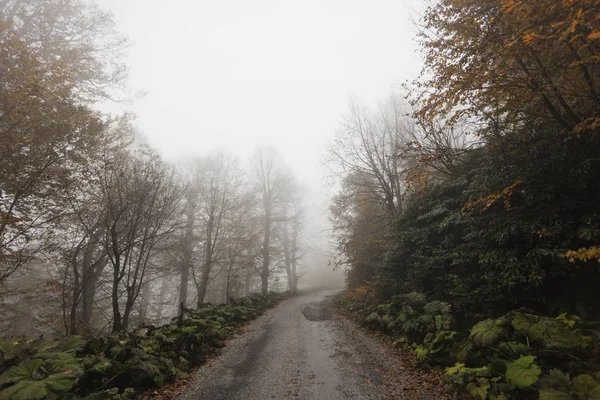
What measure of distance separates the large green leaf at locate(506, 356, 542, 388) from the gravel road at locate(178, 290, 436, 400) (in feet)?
3.83

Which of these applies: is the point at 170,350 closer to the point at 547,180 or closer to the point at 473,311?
the point at 473,311

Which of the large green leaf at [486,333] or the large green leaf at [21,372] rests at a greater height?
the large green leaf at [21,372]

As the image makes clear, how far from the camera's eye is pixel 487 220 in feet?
20.9

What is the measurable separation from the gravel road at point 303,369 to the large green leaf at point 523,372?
117cm

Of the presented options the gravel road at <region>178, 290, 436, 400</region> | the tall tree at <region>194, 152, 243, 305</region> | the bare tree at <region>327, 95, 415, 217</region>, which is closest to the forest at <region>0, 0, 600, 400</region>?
the gravel road at <region>178, 290, 436, 400</region>

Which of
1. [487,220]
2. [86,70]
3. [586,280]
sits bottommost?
[586,280]

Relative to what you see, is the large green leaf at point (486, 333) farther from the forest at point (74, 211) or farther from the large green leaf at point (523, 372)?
the forest at point (74, 211)

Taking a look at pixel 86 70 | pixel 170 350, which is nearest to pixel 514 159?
pixel 170 350

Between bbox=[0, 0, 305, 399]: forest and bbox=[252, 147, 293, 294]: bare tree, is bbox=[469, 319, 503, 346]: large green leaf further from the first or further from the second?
bbox=[252, 147, 293, 294]: bare tree

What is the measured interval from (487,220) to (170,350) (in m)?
7.81

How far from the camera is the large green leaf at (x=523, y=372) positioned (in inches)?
130

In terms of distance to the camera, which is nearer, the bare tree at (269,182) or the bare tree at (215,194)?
the bare tree at (215,194)

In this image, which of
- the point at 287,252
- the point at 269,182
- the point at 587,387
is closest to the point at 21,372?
the point at 587,387

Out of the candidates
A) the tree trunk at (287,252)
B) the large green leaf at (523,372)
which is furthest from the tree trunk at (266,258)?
the large green leaf at (523,372)
